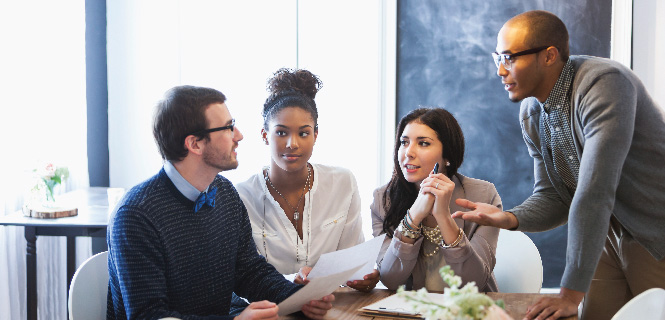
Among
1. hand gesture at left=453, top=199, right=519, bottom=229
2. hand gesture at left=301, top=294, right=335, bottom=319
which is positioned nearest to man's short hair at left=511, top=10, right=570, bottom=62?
hand gesture at left=453, top=199, right=519, bottom=229

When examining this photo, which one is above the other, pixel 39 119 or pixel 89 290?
pixel 39 119

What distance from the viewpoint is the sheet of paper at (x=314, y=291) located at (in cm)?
172

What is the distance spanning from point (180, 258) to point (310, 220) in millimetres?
736

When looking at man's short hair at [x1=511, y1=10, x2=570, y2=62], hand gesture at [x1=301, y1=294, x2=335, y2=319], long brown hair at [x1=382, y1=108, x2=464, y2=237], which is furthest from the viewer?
long brown hair at [x1=382, y1=108, x2=464, y2=237]

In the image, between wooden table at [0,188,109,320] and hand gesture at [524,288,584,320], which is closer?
hand gesture at [524,288,584,320]

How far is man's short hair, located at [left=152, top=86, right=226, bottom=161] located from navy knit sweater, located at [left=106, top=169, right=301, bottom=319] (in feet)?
0.28

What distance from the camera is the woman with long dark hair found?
215 cm

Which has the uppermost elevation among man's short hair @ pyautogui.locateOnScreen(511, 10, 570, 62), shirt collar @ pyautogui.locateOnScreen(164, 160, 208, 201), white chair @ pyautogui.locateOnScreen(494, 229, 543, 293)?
man's short hair @ pyautogui.locateOnScreen(511, 10, 570, 62)

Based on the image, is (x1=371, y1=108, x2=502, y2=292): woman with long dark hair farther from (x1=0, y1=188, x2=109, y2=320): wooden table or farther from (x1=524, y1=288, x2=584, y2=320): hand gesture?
(x1=0, y1=188, x2=109, y2=320): wooden table

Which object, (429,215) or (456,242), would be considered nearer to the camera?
(456,242)

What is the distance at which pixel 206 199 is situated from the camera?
199cm

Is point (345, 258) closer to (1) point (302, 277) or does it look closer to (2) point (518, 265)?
(1) point (302, 277)

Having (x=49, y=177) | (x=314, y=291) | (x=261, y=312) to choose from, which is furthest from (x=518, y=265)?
(x=49, y=177)

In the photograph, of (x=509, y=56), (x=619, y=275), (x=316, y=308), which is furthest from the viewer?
(x=619, y=275)
